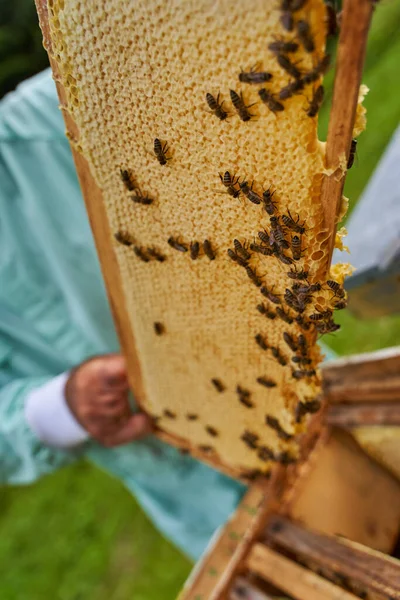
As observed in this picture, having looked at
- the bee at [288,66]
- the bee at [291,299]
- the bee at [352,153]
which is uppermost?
A: the bee at [288,66]

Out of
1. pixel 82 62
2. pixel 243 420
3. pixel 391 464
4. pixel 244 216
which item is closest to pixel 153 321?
pixel 243 420

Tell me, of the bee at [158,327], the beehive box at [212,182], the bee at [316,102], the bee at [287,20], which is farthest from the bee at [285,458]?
the bee at [287,20]

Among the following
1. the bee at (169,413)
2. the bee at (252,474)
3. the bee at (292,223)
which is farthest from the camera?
the bee at (169,413)

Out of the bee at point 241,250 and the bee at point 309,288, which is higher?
→ the bee at point 241,250

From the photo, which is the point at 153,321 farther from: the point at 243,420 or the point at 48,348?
the point at 48,348

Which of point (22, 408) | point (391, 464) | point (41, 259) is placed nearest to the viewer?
point (391, 464)

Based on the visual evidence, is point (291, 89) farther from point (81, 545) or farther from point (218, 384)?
point (81, 545)

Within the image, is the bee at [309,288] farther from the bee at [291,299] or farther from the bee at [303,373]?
the bee at [303,373]
